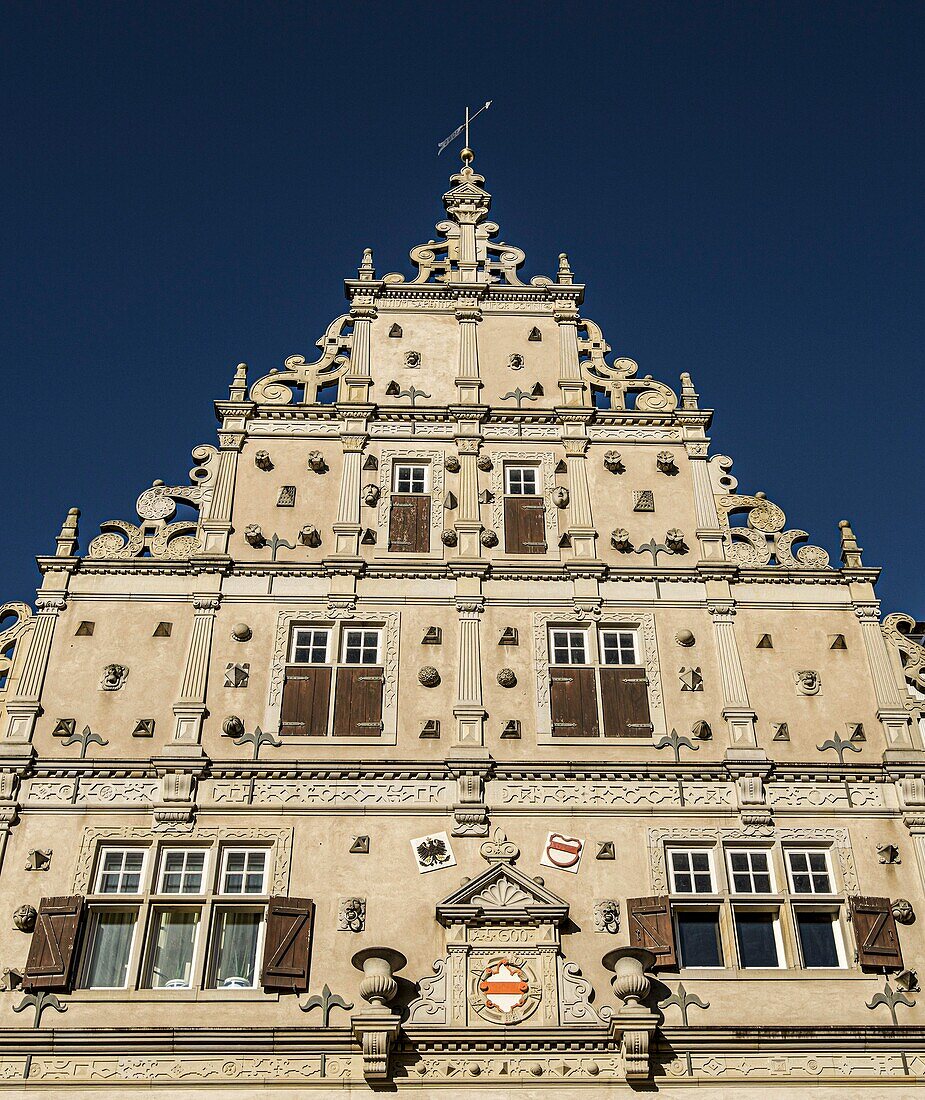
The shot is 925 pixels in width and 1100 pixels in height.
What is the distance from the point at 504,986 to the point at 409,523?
8864 millimetres

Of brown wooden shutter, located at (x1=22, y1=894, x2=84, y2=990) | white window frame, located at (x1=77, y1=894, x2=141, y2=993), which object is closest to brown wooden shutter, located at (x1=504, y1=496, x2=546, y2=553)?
white window frame, located at (x1=77, y1=894, x2=141, y2=993)

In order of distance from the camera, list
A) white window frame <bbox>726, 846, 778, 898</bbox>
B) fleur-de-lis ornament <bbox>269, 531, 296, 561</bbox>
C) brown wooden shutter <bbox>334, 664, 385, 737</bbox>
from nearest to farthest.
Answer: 1. white window frame <bbox>726, 846, 778, 898</bbox>
2. brown wooden shutter <bbox>334, 664, 385, 737</bbox>
3. fleur-de-lis ornament <bbox>269, 531, 296, 561</bbox>

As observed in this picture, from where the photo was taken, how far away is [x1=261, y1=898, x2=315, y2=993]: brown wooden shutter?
65.3 ft

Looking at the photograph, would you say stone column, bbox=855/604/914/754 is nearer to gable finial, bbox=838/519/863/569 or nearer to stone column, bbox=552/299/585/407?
gable finial, bbox=838/519/863/569

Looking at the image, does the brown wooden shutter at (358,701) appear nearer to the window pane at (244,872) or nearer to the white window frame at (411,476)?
the window pane at (244,872)

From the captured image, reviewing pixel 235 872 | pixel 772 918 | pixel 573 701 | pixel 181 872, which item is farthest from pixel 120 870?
pixel 772 918

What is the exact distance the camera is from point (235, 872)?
21.1 metres

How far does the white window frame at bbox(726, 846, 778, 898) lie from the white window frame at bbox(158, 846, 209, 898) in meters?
8.22

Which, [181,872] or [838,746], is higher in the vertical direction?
[838,746]

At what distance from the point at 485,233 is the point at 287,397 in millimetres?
6632

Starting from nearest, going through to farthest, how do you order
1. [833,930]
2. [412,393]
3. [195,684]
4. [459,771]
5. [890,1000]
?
[890,1000] → [833,930] → [459,771] → [195,684] → [412,393]

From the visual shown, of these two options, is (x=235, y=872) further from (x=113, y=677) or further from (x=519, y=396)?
(x=519, y=396)

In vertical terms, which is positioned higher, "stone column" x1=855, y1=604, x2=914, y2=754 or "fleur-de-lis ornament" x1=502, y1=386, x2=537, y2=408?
"fleur-de-lis ornament" x1=502, y1=386, x2=537, y2=408

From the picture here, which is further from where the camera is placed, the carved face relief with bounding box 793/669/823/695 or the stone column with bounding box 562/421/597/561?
the stone column with bounding box 562/421/597/561
